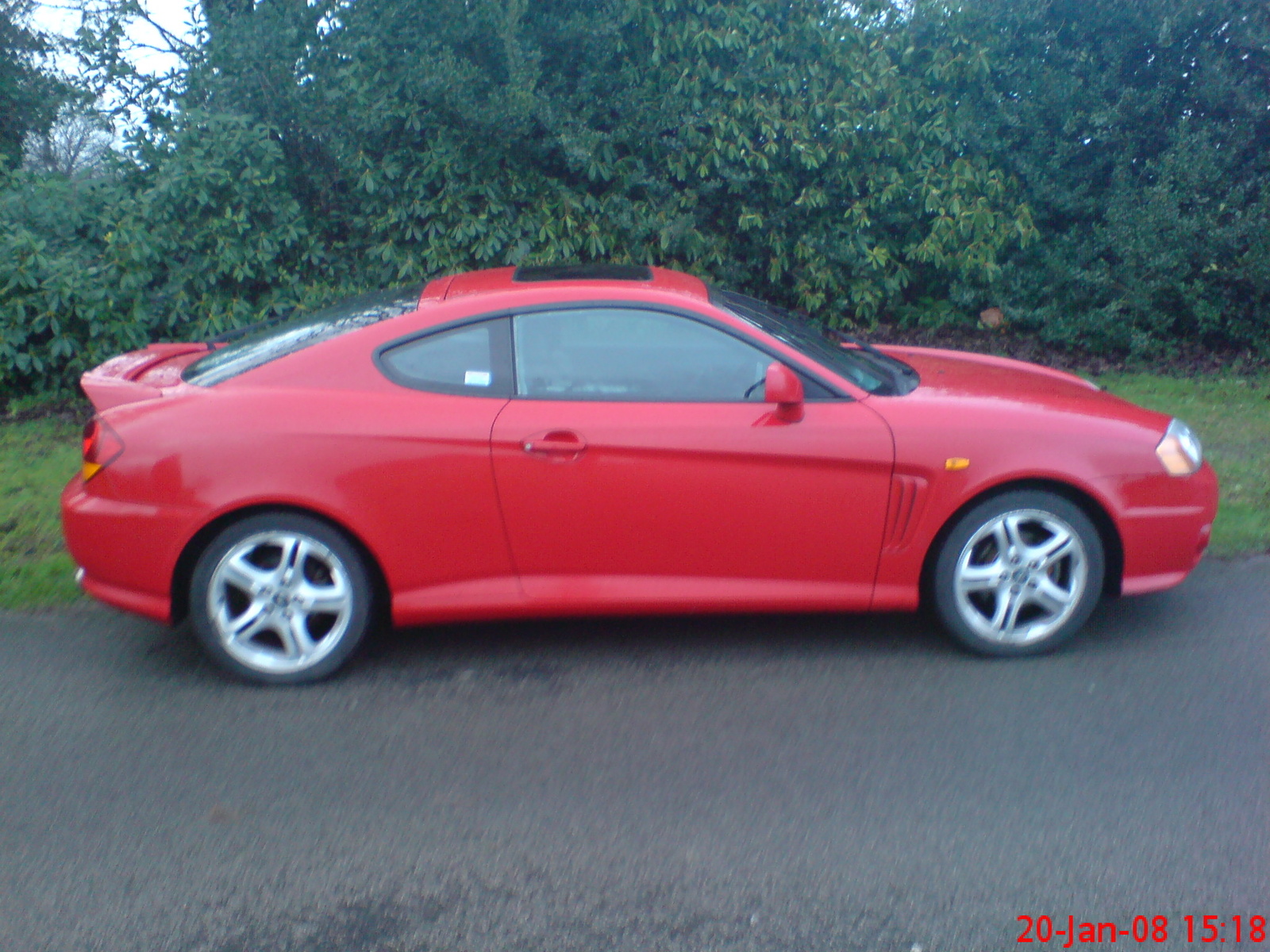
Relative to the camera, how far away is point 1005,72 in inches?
413

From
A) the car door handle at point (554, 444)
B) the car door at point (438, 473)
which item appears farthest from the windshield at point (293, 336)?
the car door handle at point (554, 444)

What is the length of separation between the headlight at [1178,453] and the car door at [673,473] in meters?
1.11

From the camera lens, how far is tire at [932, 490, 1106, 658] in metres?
4.44

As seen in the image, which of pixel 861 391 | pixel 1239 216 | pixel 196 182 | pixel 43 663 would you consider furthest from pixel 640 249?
pixel 43 663

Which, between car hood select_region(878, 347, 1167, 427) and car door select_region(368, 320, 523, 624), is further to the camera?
car hood select_region(878, 347, 1167, 427)

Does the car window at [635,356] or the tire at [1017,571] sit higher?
the car window at [635,356]

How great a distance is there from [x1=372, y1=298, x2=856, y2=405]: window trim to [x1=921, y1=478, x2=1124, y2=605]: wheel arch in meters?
0.61

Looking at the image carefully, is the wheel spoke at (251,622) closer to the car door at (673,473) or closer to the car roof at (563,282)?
the car door at (673,473)

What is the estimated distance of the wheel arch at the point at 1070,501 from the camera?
14.6 ft

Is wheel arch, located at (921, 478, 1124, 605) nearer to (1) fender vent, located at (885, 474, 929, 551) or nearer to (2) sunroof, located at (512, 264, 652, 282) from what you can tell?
(1) fender vent, located at (885, 474, 929, 551)

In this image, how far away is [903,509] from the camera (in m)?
4.39

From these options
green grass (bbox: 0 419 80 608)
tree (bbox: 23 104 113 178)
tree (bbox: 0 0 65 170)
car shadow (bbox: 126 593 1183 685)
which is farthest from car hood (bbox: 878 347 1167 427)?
tree (bbox: 0 0 65 170)

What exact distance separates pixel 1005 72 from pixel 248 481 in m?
8.65

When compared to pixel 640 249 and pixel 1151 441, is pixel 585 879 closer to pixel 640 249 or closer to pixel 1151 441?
pixel 1151 441
